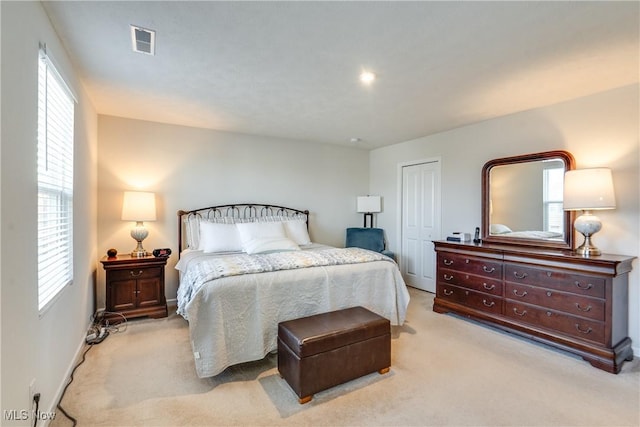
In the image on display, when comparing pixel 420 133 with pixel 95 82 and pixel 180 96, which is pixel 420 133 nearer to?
pixel 180 96

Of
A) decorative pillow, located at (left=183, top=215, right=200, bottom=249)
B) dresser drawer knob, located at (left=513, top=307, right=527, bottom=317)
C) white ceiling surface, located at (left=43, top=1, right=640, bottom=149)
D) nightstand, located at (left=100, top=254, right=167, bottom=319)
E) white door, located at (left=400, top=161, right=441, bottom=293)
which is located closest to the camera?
white ceiling surface, located at (left=43, top=1, right=640, bottom=149)

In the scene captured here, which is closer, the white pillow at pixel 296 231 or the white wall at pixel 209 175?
the white wall at pixel 209 175

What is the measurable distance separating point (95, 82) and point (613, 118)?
4855 millimetres

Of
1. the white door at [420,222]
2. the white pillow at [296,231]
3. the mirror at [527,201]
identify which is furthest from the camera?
the white door at [420,222]

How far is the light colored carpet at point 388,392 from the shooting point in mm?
1879

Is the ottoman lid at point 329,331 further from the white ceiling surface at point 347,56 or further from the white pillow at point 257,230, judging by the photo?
the white ceiling surface at point 347,56

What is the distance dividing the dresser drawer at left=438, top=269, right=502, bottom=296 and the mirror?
0.55m

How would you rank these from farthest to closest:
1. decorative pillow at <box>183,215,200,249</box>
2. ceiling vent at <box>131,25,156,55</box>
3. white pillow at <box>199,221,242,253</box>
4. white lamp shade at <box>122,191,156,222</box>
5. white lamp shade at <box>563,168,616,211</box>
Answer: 1. decorative pillow at <box>183,215,200,249</box>
2. white pillow at <box>199,221,242,253</box>
3. white lamp shade at <box>122,191,156,222</box>
4. white lamp shade at <box>563,168,616,211</box>
5. ceiling vent at <box>131,25,156,55</box>

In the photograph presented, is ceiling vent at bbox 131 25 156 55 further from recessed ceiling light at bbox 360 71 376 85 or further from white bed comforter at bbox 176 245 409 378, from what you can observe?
white bed comforter at bbox 176 245 409 378

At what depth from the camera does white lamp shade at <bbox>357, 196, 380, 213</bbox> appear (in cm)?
541

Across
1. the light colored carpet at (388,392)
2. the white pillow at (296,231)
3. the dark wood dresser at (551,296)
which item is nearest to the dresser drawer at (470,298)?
the dark wood dresser at (551,296)

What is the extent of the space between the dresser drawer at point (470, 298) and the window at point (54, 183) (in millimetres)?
3775

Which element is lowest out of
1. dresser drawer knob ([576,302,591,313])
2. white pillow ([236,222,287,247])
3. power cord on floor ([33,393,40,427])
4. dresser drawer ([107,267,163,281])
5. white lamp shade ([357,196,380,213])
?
power cord on floor ([33,393,40,427])

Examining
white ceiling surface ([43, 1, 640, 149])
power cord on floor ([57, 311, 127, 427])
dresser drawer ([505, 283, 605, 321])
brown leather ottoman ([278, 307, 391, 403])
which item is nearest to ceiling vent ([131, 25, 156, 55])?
white ceiling surface ([43, 1, 640, 149])
